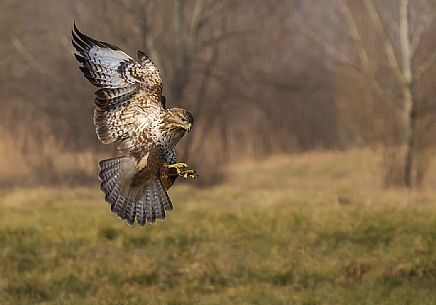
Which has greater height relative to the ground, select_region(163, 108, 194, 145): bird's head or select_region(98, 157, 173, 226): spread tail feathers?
select_region(163, 108, 194, 145): bird's head

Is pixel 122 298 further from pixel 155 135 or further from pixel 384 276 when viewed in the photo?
pixel 155 135

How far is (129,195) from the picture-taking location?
5766 mm

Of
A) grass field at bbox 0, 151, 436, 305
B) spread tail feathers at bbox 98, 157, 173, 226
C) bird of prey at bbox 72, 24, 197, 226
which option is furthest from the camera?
grass field at bbox 0, 151, 436, 305

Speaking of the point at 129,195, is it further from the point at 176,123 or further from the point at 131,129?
the point at 176,123

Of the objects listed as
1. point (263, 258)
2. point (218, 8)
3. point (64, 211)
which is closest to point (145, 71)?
point (263, 258)

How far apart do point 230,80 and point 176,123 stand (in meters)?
16.9

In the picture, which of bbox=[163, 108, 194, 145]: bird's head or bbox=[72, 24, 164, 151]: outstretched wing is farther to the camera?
bbox=[72, 24, 164, 151]: outstretched wing

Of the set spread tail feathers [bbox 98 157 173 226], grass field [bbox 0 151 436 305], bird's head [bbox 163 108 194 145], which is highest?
bird's head [bbox 163 108 194 145]

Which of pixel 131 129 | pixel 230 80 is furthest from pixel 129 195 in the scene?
pixel 230 80

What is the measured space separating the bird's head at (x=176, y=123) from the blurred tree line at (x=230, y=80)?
1179cm

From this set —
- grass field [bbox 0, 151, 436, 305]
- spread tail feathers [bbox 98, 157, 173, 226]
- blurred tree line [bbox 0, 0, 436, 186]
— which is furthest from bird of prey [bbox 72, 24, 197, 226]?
blurred tree line [bbox 0, 0, 436, 186]

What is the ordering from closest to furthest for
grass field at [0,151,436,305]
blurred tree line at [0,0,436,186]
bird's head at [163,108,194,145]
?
bird's head at [163,108,194,145] < grass field at [0,151,436,305] < blurred tree line at [0,0,436,186]

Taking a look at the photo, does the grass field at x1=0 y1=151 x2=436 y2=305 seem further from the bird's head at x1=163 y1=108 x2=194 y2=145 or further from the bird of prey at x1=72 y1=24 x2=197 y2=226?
the bird's head at x1=163 y1=108 x2=194 y2=145

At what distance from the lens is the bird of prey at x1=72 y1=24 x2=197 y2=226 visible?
554 centimetres
